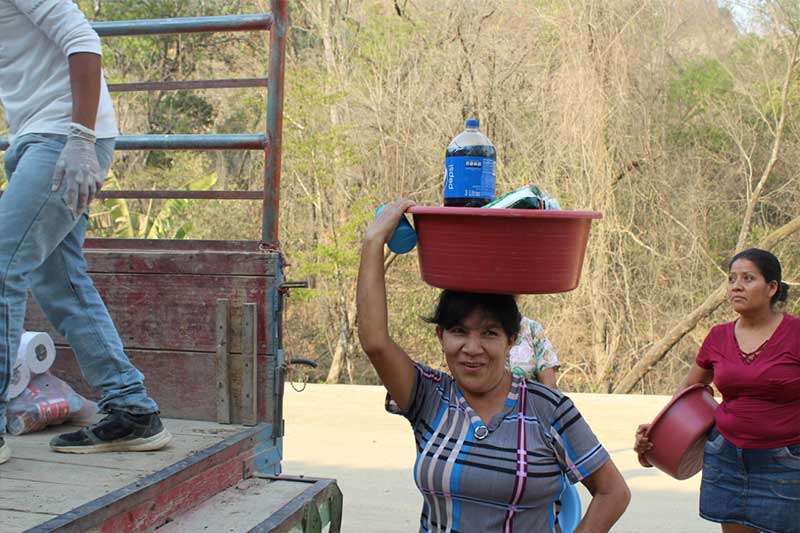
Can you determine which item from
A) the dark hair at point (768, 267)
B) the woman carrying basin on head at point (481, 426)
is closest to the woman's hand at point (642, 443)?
the dark hair at point (768, 267)

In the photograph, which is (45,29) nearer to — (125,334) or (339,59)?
(125,334)

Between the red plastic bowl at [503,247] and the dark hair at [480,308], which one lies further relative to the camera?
the dark hair at [480,308]

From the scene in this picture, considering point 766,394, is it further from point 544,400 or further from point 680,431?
point 544,400

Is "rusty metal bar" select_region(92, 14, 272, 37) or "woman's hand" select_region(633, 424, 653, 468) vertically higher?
"rusty metal bar" select_region(92, 14, 272, 37)

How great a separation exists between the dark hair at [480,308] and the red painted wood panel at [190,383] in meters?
1.25

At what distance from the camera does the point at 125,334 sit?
3254 mm

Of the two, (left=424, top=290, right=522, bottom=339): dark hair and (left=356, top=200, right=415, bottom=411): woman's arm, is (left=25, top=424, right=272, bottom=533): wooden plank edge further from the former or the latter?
(left=424, top=290, right=522, bottom=339): dark hair

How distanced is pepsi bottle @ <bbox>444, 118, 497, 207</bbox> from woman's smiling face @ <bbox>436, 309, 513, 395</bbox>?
11.7 inches

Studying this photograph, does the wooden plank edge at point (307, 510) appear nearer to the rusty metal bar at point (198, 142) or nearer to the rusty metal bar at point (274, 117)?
the rusty metal bar at point (274, 117)

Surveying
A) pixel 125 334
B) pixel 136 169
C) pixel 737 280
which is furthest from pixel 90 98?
pixel 136 169

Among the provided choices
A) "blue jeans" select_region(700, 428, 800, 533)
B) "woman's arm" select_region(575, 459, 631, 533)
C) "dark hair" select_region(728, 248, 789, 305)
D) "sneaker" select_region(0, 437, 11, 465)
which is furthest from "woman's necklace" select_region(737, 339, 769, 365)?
"sneaker" select_region(0, 437, 11, 465)

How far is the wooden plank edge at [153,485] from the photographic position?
206 cm

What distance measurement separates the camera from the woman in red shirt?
3.47 metres

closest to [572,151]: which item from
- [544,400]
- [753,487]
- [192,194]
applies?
[753,487]
